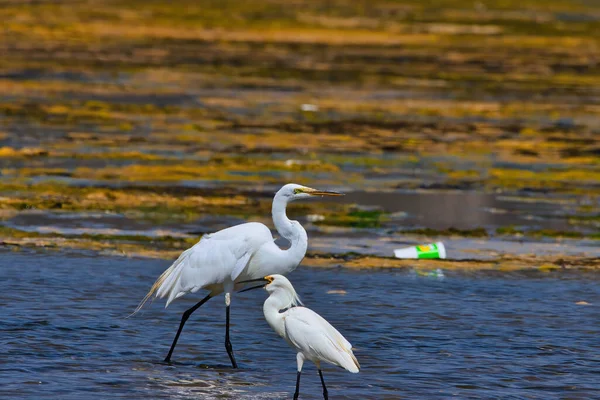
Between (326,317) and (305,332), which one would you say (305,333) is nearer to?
(305,332)

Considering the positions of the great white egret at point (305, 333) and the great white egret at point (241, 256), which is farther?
the great white egret at point (241, 256)

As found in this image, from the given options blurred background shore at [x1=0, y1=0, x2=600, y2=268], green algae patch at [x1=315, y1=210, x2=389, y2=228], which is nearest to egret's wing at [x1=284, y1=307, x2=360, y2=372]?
blurred background shore at [x1=0, y1=0, x2=600, y2=268]

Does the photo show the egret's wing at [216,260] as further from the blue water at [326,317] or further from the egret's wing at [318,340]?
the egret's wing at [318,340]

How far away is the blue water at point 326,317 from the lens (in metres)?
9.91

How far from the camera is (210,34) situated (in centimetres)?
5228

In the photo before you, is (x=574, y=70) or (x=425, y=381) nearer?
(x=425, y=381)

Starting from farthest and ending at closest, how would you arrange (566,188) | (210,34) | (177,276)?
(210,34)
(566,188)
(177,276)

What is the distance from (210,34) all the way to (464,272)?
127 feet

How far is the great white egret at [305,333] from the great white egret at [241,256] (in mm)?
974

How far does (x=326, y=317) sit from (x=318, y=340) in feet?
10.8

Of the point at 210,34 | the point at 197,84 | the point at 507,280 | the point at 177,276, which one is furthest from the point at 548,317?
the point at 210,34

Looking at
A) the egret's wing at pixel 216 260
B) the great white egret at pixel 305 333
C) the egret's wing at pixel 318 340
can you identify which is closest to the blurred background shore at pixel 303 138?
the egret's wing at pixel 216 260

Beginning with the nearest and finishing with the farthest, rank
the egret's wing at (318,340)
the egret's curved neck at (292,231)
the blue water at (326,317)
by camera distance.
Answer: the egret's wing at (318,340), the blue water at (326,317), the egret's curved neck at (292,231)

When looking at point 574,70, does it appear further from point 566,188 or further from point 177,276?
point 177,276
